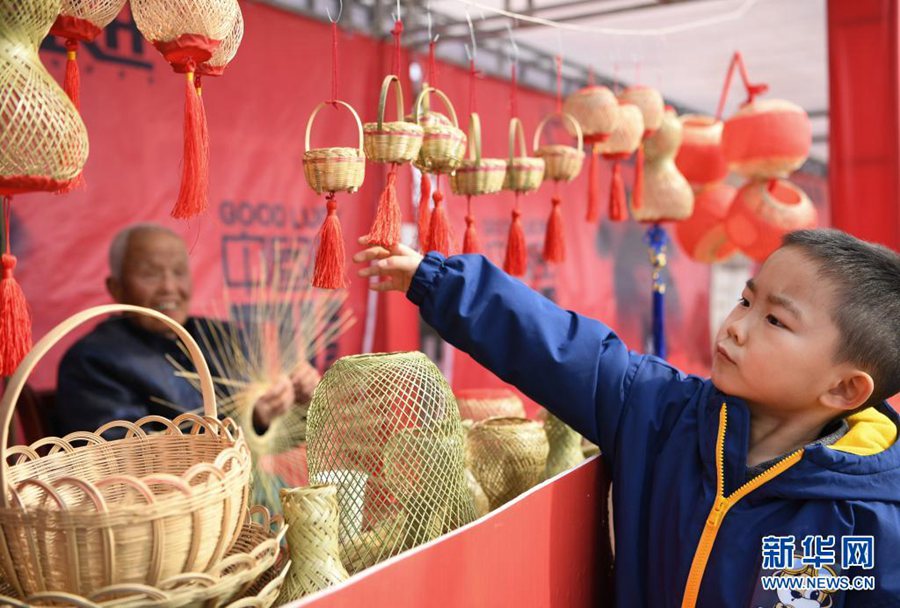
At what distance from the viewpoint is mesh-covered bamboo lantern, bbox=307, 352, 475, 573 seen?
1058mm

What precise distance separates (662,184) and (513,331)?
4.36 feet

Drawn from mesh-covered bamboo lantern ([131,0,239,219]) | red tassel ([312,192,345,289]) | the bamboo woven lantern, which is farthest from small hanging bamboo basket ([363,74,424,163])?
the bamboo woven lantern

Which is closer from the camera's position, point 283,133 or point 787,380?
point 787,380

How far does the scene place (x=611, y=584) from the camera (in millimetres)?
1322

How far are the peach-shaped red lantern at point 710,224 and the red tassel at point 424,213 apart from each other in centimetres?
165

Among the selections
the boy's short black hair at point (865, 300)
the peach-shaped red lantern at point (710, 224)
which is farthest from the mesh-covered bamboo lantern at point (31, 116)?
the peach-shaped red lantern at point (710, 224)

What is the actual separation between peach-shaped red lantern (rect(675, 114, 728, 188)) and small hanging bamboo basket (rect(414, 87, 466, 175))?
4.87 ft

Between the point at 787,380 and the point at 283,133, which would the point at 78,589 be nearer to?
the point at 787,380

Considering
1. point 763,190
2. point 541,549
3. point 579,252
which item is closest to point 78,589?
point 541,549

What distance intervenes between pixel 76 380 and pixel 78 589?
1574 mm

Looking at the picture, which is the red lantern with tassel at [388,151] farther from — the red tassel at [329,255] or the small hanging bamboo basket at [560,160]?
the small hanging bamboo basket at [560,160]

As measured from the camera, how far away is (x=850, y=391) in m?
1.07

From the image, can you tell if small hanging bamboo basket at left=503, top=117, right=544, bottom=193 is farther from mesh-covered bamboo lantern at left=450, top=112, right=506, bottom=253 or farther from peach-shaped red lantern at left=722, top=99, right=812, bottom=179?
peach-shaped red lantern at left=722, top=99, right=812, bottom=179

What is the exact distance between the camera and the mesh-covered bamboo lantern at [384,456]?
3.47 feet
